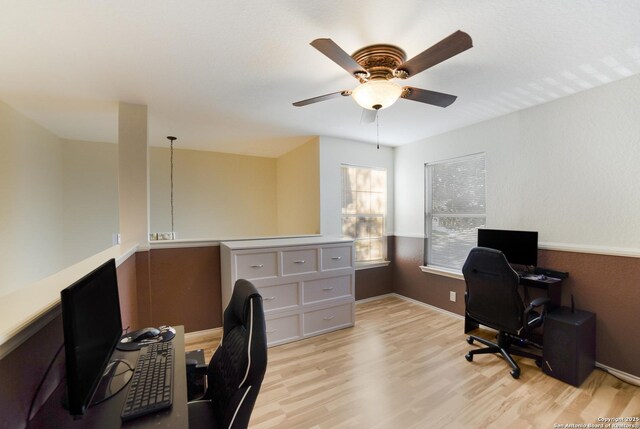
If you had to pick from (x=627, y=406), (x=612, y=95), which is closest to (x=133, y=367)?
(x=627, y=406)

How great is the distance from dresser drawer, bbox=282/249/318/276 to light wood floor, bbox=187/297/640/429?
75 centimetres

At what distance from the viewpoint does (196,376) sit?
4.49 feet

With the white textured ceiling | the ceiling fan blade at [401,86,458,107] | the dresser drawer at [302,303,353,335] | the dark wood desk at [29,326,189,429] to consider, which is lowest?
the dresser drawer at [302,303,353,335]

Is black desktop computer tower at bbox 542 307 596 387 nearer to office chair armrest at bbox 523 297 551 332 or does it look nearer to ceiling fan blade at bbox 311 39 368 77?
office chair armrest at bbox 523 297 551 332

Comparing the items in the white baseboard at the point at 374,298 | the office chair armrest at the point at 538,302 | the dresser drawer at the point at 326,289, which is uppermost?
the office chair armrest at the point at 538,302

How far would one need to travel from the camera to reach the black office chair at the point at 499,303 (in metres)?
2.18

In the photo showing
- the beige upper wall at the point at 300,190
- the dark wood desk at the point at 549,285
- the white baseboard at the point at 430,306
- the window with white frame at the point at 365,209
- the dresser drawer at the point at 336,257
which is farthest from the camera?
the window with white frame at the point at 365,209

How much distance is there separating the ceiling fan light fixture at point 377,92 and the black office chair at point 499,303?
154cm

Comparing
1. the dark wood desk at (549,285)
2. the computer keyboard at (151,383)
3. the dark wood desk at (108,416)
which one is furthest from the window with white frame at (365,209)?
the dark wood desk at (108,416)

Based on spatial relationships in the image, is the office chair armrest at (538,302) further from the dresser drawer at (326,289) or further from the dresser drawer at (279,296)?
the dresser drawer at (279,296)

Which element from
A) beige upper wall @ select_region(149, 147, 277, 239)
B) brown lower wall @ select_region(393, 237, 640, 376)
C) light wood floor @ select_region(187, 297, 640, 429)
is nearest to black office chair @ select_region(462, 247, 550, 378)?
light wood floor @ select_region(187, 297, 640, 429)

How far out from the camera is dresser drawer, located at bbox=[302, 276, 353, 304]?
9.76 feet

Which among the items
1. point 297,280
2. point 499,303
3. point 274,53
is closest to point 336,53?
point 274,53

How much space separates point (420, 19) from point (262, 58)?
1026 mm
